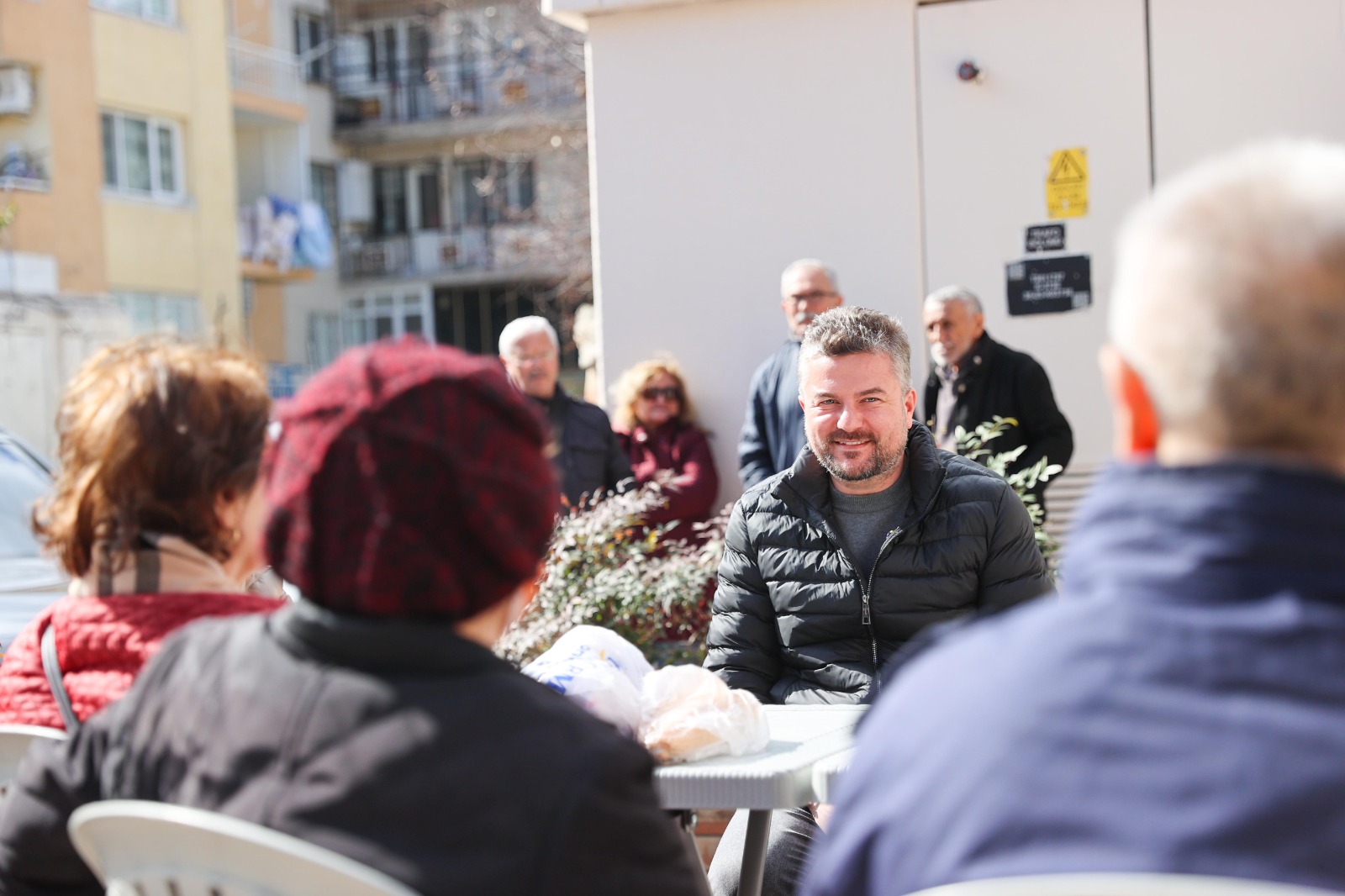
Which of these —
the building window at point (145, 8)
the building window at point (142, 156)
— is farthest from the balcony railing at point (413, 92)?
the building window at point (142, 156)

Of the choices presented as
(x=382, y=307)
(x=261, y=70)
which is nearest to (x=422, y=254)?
(x=382, y=307)

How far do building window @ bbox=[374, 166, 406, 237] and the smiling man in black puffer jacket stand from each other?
32689 millimetres

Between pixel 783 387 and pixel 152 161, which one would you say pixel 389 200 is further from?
pixel 783 387

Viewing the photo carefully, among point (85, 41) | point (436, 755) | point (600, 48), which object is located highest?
point (85, 41)

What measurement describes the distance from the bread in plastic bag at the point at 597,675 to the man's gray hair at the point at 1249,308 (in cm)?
141

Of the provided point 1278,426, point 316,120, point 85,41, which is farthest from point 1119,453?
point 316,120

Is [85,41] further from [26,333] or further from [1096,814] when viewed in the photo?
[1096,814]

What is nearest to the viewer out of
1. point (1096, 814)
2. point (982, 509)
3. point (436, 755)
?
point (1096, 814)

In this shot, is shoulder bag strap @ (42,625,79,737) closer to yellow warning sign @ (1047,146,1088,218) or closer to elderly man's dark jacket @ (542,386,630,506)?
elderly man's dark jacket @ (542,386,630,506)

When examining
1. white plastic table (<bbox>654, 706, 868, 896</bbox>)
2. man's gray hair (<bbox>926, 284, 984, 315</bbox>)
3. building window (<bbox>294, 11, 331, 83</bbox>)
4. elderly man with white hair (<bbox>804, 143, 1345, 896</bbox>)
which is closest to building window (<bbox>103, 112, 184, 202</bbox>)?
building window (<bbox>294, 11, 331, 83</bbox>)

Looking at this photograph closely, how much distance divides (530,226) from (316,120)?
30.4 ft

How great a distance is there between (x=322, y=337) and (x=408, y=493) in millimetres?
33002

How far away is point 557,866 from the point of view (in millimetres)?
1560

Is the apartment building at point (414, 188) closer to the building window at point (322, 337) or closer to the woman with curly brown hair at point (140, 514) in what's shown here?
the building window at point (322, 337)
